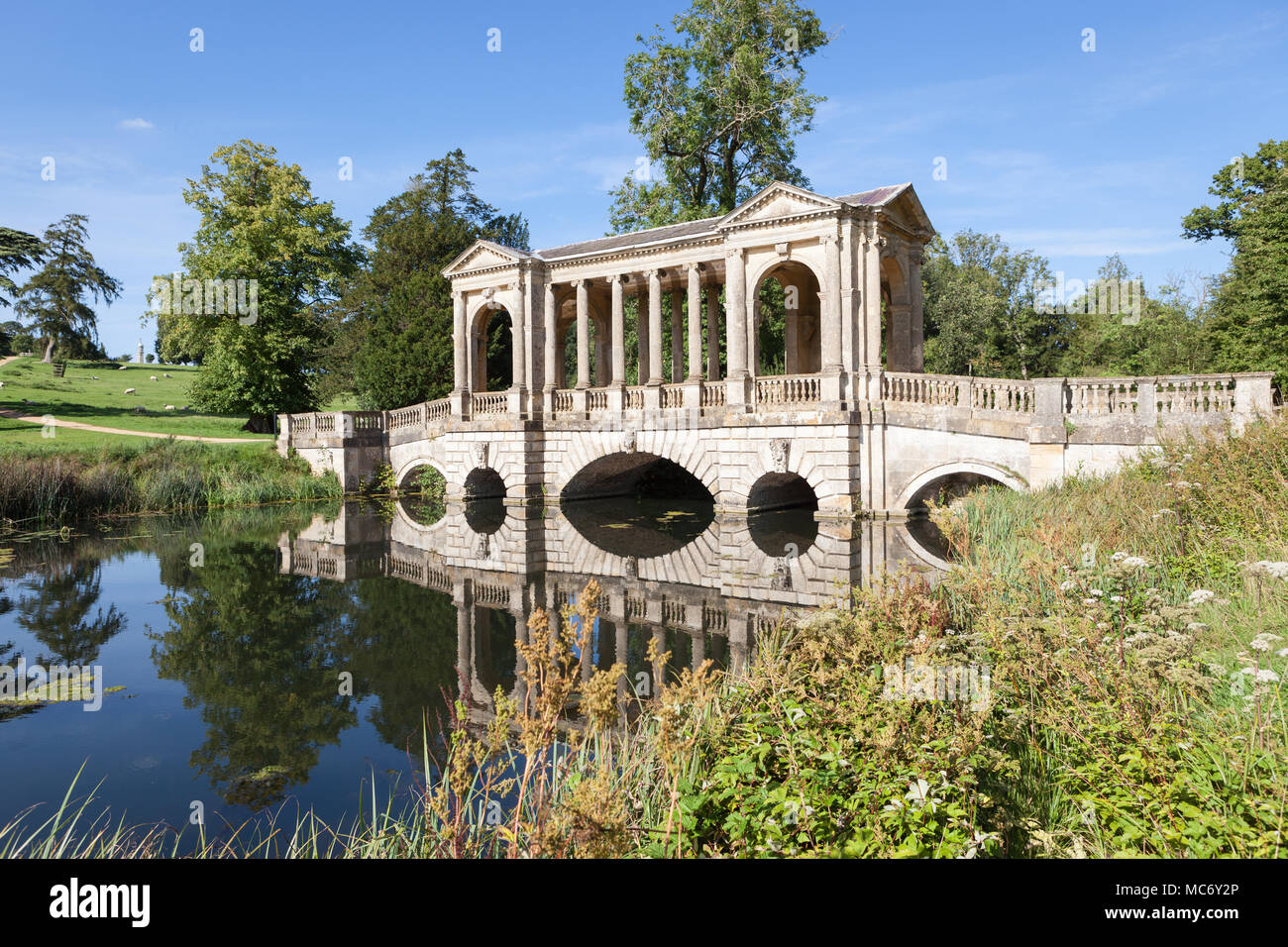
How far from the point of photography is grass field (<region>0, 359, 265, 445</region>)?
33219mm

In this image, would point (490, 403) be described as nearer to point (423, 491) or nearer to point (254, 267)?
point (423, 491)

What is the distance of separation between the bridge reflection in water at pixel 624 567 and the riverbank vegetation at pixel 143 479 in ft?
18.3

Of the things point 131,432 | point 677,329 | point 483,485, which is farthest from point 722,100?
point 131,432

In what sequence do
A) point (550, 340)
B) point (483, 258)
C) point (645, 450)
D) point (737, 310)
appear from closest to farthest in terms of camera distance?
point (737, 310)
point (645, 450)
point (550, 340)
point (483, 258)

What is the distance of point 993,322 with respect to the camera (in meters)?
41.2

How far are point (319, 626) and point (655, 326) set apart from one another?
16770 mm

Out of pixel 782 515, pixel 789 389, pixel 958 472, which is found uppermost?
pixel 789 389

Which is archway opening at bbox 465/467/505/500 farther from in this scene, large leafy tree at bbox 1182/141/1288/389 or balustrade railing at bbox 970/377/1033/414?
large leafy tree at bbox 1182/141/1288/389

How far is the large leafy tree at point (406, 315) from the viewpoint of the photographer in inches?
1345

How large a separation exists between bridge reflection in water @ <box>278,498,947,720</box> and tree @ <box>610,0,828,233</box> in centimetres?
1706

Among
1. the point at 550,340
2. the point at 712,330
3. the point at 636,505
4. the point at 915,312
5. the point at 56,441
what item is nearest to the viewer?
the point at 915,312

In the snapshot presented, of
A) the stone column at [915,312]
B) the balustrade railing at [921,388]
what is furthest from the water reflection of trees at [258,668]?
the stone column at [915,312]

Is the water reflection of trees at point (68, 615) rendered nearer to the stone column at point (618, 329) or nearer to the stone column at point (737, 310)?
the stone column at point (618, 329)

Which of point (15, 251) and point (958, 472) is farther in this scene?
point (15, 251)
